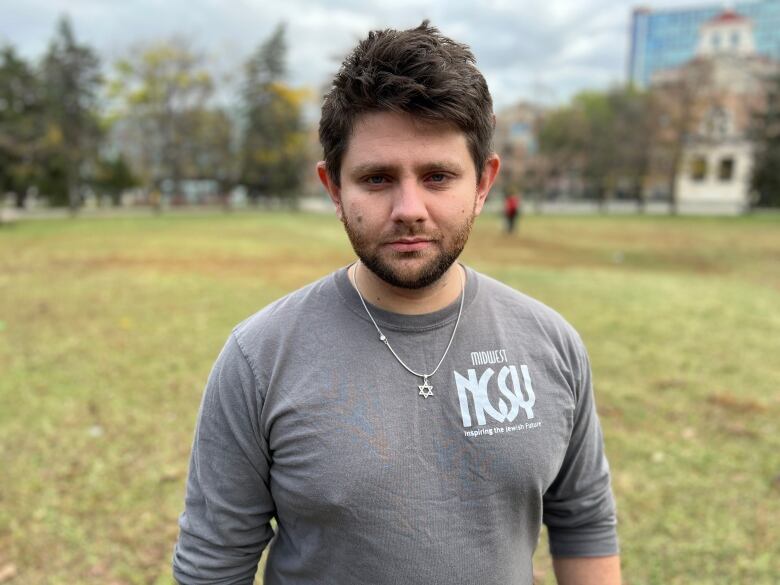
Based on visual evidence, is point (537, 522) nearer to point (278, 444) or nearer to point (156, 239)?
point (278, 444)

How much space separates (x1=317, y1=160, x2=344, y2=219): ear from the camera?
157 centimetres

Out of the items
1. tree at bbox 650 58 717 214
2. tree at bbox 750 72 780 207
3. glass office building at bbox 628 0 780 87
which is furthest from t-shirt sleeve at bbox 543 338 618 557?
glass office building at bbox 628 0 780 87

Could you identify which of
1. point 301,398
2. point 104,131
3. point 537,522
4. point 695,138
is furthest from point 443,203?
point 695,138

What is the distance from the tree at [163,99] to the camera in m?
40.8

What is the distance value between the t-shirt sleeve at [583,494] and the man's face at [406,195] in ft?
1.74

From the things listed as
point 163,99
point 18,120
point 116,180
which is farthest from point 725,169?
point 18,120

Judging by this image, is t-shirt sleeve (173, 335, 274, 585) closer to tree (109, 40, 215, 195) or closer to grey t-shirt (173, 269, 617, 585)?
grey t-shirt (173, 269, 617, 585)

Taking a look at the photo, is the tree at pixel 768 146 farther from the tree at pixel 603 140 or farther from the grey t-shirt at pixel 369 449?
the grey t-shirt at pixel 369 449

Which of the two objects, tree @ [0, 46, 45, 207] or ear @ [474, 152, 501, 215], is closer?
ear @ [474, 152, 501, 215]

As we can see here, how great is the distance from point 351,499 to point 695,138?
46963mm

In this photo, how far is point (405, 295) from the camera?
5.13 ft

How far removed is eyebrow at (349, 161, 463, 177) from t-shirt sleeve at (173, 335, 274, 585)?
51 centimetres

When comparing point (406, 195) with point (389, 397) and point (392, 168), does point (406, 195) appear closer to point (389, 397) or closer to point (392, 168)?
point (392, 168)

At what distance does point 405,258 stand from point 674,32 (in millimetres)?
140514
